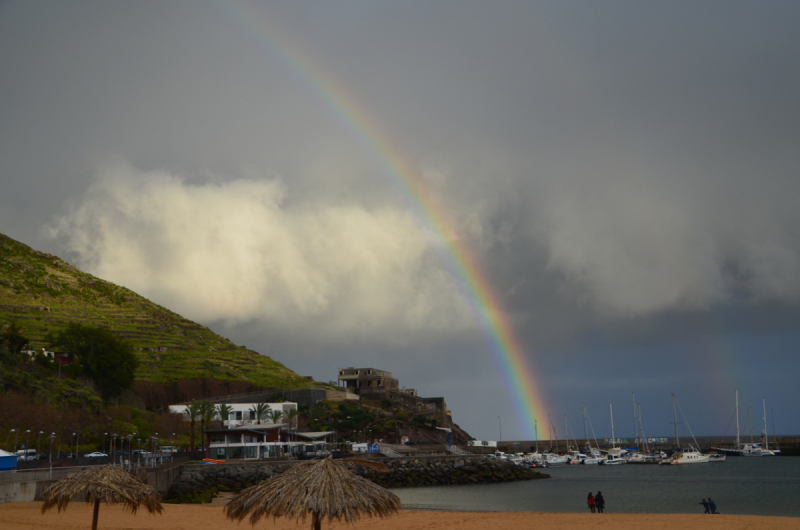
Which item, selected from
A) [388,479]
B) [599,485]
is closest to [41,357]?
[388,479]

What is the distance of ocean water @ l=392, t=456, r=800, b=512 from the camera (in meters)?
61.5

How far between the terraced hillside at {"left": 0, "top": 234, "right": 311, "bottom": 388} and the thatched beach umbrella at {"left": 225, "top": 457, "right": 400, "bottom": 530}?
364 ft

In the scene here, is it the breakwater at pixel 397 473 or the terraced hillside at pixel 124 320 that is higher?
the terraced hillside at pixel 124 320

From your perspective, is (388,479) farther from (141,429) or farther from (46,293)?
(46,293)

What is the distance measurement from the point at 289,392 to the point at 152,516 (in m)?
87.5

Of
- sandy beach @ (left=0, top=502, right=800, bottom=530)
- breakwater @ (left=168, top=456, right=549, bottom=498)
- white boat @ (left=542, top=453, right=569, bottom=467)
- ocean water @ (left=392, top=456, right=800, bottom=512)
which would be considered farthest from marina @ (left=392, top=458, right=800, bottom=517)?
white boat @ (left=542, top=453, right=569, bottom=467)

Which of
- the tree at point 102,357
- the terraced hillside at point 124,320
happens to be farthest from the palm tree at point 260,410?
the tree at point 102,357

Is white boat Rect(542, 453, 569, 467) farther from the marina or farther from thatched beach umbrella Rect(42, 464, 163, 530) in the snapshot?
thatched beach umbrella Rect(42, 464, 163, 530)

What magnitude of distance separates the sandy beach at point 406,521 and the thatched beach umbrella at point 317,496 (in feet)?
56.2

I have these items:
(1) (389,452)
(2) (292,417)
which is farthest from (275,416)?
(1) (389,452)

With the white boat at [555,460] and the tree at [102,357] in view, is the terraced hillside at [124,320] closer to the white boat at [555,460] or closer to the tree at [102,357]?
the tree at [102,357]

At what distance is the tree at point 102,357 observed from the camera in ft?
354

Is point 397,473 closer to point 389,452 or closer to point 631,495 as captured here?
point 389,452

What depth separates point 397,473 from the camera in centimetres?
8581
